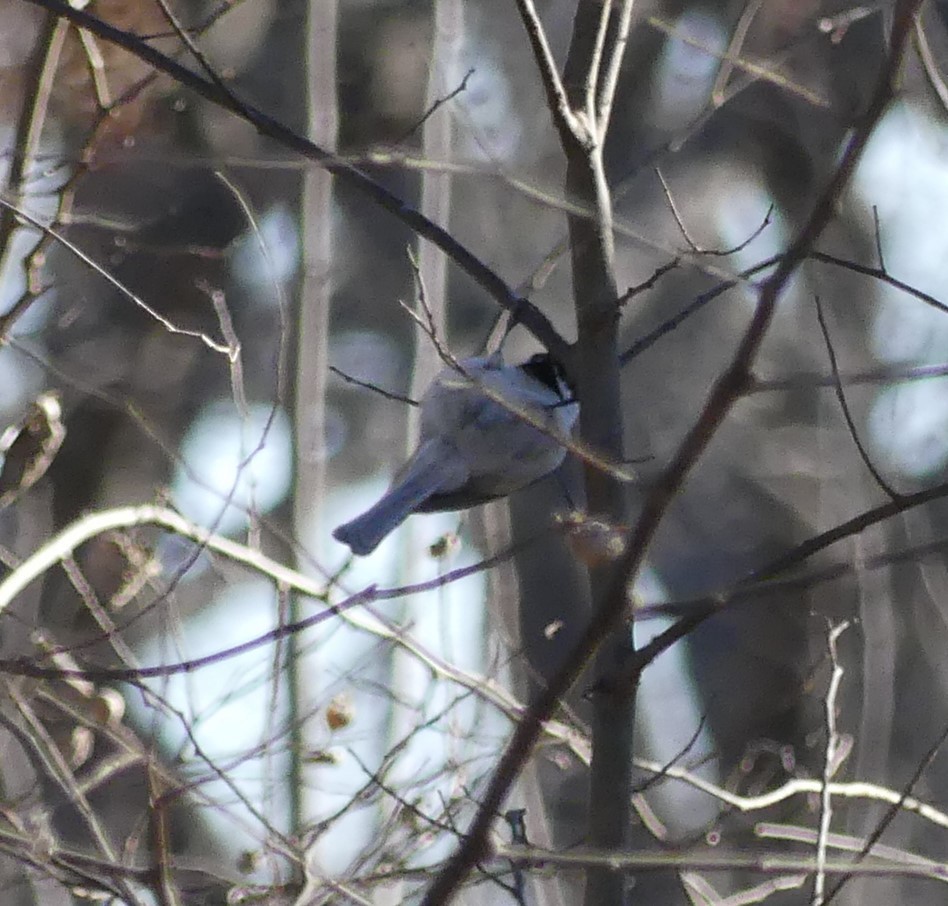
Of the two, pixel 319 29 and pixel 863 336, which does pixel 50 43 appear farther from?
pixel 863 336

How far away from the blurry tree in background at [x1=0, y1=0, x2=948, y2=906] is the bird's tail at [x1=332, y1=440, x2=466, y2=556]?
0.33ft

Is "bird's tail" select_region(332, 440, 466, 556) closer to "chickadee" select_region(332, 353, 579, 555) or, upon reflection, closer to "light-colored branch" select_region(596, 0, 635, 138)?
"chickadee" select_region(332, 353, 579, 555)

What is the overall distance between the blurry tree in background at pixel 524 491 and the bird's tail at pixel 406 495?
10cm

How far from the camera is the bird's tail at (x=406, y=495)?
284cm

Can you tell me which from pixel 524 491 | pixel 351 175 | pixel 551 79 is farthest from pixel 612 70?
pixel 524 491

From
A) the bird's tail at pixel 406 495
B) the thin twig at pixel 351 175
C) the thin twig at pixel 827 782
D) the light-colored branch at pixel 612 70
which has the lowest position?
the thin twig at pixel 827 782

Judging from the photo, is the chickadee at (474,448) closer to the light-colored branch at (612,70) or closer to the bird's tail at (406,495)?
the bird's tail at (406,495)

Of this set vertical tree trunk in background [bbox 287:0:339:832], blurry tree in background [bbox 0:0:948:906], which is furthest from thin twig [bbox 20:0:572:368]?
vertical tree trunk in background [bbox 287:0:339:832]

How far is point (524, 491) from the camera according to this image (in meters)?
6.58

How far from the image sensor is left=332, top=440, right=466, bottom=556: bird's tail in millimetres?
2836

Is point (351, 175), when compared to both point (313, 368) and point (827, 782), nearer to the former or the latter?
point (827, 782)

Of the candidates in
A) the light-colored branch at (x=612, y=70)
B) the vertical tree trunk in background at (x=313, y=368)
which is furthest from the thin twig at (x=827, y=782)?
the vertical tree trunk in background at (x=313, y=368)

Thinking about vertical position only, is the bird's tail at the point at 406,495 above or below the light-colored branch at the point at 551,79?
below

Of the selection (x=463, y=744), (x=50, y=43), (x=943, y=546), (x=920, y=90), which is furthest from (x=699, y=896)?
(x=920, y=90)
